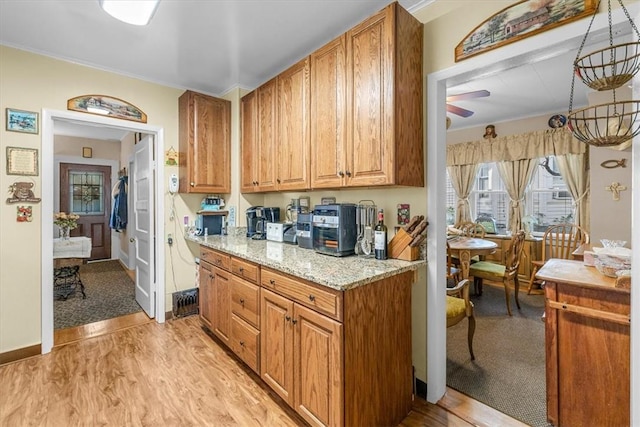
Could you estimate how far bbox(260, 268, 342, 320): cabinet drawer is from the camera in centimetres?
151

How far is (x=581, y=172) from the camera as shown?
4.12 meters

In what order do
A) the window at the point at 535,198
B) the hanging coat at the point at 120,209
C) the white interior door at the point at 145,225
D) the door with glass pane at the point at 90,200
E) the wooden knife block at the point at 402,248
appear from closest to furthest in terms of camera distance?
the wooden knife block at the point at 402,248
the white interior door at the point at 145,225
the window at the point at 535,198
the hanging coat at the point at 120,209
the door with glass pane at the point at 90,200

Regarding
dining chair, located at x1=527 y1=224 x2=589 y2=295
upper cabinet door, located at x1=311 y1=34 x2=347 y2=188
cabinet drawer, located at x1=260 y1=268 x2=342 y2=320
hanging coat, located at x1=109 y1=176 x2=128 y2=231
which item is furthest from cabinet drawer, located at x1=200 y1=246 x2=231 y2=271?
dining chair, located at x1=527 y1=224 x2=589 y2=295

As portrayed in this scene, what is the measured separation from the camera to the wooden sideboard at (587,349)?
4.78ft

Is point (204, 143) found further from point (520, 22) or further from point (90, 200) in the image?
point (90, 200)

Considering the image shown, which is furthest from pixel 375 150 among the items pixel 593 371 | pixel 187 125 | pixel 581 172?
pixel 581 172

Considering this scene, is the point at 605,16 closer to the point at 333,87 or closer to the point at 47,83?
the point at 333,87

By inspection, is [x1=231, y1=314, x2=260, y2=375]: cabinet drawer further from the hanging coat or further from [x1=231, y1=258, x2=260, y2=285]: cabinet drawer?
the hanging coat

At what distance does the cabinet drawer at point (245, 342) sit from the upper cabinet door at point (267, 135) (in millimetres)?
1228

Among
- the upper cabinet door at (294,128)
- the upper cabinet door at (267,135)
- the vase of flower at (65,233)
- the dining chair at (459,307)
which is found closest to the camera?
the dining chair at (459,307)

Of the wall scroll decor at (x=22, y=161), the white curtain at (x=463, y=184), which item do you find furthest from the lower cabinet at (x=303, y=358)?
the white curtain at (x=463, y=184)

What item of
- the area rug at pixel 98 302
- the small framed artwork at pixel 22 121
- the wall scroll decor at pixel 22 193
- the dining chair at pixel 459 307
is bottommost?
the area rug at pixel 98 302

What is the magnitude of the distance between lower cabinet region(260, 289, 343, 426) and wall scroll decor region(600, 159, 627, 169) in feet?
12.3

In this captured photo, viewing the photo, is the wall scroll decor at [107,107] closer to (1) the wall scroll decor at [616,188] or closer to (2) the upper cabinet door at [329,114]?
(2) the upper cabinet door at [329,114]
